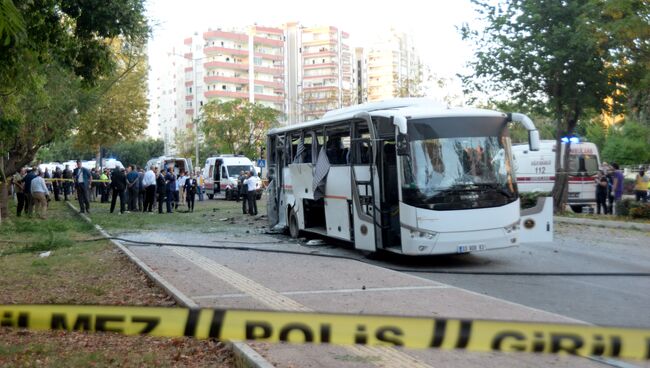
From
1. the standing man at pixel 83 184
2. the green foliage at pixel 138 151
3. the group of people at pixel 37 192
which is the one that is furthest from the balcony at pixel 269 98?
the standing man at pixel 83 184

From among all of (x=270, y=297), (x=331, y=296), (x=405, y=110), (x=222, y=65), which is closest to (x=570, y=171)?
(x=405, y=110)

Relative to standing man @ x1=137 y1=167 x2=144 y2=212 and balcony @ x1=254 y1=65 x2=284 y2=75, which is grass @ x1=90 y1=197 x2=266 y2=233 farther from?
balcony @ x1=254 y1=65 x2=284 y2=75

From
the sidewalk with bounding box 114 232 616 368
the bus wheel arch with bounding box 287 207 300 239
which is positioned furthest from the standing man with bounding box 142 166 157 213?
the sidewalk with bounding box 114 232 616 368

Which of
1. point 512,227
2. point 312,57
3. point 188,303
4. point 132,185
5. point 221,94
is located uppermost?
point 312,57

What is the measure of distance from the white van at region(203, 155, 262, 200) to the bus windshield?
30.8m

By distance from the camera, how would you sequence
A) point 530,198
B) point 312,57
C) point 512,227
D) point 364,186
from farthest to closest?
point 312,57 < point 530,198 < point 364,186 < point 512,227

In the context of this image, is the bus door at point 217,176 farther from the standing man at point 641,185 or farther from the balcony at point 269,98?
the balcony at point 269,98

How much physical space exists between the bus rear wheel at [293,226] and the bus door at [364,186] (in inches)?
146

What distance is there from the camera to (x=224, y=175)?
43875 mm

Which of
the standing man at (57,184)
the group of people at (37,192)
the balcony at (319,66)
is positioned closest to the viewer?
the group of people at (37,192)

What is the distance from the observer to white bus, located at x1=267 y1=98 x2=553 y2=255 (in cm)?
1181

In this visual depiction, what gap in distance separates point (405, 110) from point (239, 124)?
5807 cm

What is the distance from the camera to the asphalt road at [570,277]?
8555mm

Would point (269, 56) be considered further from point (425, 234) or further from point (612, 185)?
point (425, 234)
